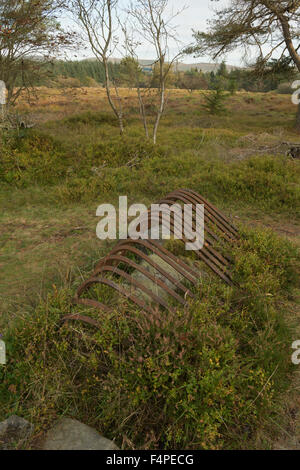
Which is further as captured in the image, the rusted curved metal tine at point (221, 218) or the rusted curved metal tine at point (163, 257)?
the rusted curved metal tine at point (221, 218)

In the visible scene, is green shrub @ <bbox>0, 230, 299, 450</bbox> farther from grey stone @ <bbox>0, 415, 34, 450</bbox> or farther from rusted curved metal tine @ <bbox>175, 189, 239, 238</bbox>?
rusted curved metal tine @ <bbox>175, 189, 239, 238</bbox>

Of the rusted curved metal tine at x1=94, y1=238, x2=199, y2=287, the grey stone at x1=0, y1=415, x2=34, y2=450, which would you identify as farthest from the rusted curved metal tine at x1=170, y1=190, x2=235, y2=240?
the grey stone at x1=0, y1=415, x2=34, y2=450

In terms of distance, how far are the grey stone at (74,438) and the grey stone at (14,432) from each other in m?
0.13

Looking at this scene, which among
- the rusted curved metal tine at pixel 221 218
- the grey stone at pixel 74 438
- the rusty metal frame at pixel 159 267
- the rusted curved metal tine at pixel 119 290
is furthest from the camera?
the rusted curved metal tine at pixel 221 218

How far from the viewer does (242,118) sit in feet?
60.1

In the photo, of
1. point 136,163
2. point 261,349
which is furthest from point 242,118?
point 261,349

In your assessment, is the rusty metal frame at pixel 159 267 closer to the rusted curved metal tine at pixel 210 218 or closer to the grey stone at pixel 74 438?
the rusted curved metal tine at pixel 210 218

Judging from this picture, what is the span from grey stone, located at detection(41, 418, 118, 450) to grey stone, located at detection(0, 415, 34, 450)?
0.13 meters

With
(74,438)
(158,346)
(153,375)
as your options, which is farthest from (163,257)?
(74,438)

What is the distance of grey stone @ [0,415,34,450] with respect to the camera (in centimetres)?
178

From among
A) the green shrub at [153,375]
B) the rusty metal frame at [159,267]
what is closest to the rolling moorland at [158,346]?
the green shrub at [153,375]

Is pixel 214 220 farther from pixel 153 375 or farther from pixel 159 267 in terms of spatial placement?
pixel 153 375

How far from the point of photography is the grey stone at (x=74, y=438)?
70.0 inches
